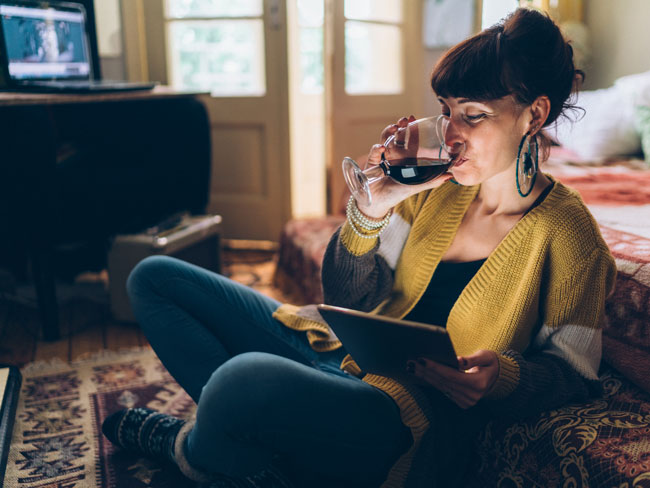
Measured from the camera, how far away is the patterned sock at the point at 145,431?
1.16 m

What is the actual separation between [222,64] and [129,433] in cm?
212

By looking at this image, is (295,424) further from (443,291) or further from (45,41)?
(45,41)

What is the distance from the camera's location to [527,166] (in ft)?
3.08

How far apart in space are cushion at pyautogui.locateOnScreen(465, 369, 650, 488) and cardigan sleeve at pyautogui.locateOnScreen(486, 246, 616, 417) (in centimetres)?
5

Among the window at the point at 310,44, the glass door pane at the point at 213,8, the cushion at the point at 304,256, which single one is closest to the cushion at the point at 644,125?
the cushion at the point at 304,256

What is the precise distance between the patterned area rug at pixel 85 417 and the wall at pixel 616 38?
236 cm

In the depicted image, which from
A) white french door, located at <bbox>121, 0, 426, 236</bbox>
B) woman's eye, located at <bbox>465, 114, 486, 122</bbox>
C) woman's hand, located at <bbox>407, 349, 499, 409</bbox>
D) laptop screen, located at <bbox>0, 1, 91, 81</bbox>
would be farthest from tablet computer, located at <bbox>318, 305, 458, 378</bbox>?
white french door, located at <bbox>121, 0, 426, 236</bbox>

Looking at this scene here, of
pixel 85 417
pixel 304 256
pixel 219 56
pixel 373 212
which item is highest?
pixel 219 56

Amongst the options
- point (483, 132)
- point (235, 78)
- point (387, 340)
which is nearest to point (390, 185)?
point (483, 132)

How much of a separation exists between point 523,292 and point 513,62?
0.34 metres

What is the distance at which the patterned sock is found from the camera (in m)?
1.16

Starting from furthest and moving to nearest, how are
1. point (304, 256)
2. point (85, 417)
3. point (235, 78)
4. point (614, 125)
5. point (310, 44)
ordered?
point (310, 44) → point (235, 78) → point (614, 125) → point (304, 256) → point (85, 417)

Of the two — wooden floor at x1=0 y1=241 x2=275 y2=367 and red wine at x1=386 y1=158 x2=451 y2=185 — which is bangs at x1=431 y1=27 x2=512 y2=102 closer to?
red wine at x1=386 y1=158 x2=451 y2=185

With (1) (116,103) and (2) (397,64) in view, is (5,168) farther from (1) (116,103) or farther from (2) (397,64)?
(2) (397,64)
